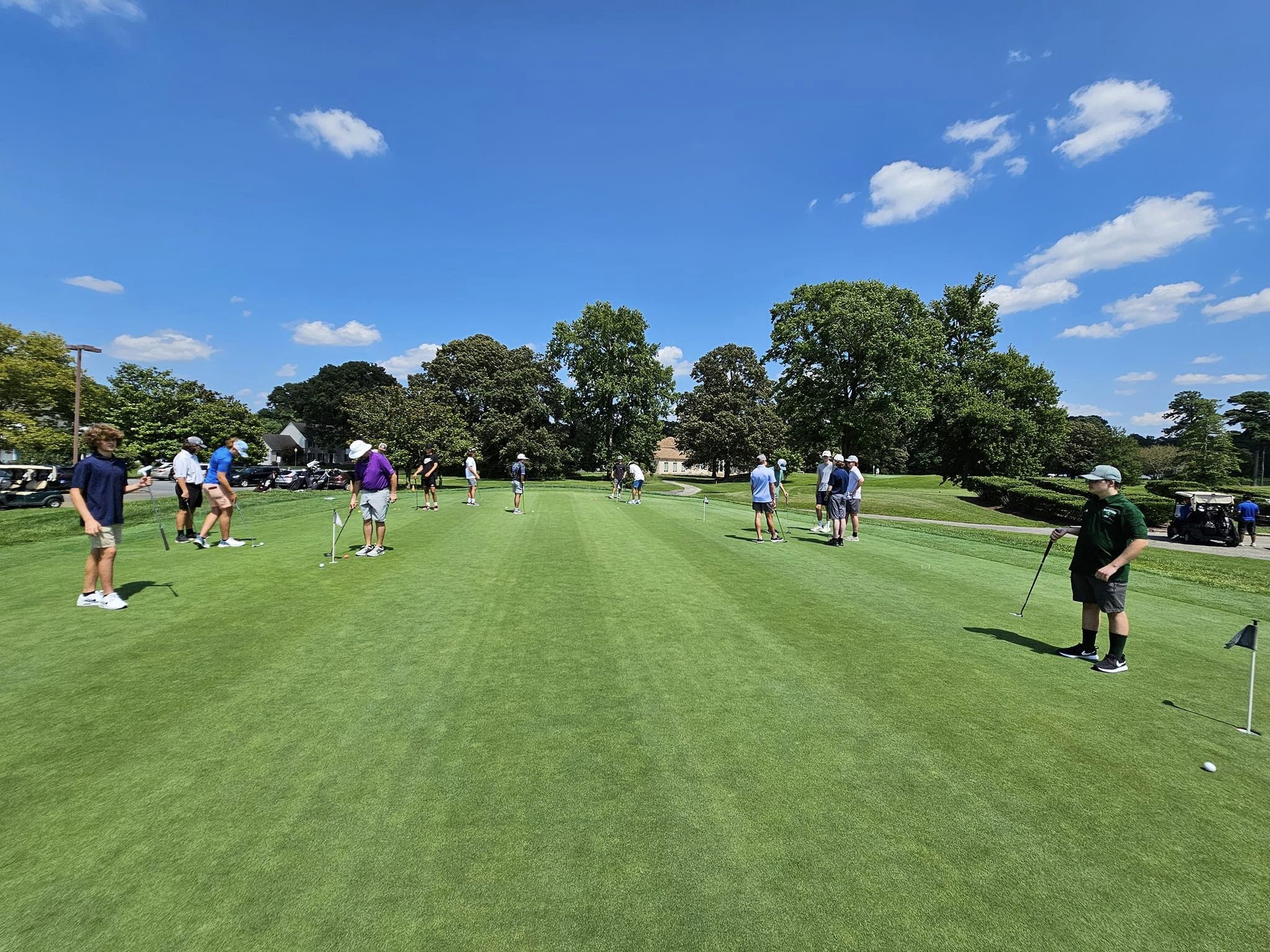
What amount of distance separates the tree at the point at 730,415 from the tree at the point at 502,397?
60.7ft

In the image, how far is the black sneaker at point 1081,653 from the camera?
6637 mm

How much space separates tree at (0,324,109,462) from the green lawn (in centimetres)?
5374

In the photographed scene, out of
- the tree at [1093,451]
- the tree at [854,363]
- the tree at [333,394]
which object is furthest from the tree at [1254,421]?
the tree at [333,394]

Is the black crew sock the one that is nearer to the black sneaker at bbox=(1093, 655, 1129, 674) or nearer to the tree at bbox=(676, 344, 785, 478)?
the black sneaker at bbox=(1093, 655, 1129, 674)

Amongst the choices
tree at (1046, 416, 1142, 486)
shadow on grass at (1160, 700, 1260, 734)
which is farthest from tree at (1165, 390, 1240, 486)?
shadow on grass at (1160, 700, 1260, 734)

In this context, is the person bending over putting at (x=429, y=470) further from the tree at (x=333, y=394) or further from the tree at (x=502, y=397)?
the tree at (x=333, y=394)

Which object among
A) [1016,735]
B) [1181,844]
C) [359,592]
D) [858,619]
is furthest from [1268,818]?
[359,592]

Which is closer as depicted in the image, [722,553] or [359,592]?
[359,592]

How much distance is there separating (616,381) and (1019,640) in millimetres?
60948

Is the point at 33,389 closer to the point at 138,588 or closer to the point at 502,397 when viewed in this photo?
the point at 502,397

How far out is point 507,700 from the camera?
16.5 ft

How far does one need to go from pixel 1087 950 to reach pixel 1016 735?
7.56 feet

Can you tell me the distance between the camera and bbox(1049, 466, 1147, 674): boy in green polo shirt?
20.5 feet

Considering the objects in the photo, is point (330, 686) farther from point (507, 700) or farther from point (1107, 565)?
point (1107, 565)
